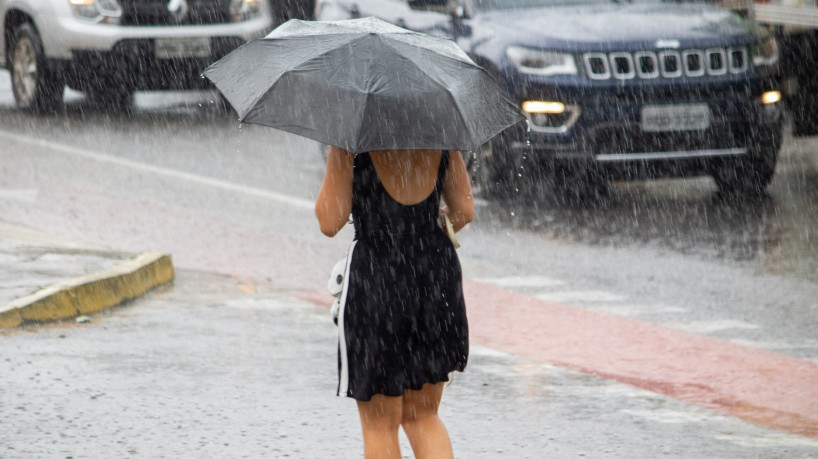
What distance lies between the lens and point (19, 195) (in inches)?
447

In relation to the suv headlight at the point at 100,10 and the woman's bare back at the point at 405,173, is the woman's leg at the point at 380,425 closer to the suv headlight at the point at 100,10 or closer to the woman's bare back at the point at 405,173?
the woman's bare back at the point at 405,173

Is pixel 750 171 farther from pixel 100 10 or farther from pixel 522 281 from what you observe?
pixel 100 10

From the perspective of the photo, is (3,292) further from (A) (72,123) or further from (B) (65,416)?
(A) (72,123)

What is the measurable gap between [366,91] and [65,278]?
4174 millimetres

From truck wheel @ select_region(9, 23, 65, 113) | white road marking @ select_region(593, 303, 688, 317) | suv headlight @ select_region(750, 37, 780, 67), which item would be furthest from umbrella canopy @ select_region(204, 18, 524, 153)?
truck wheel @ select_region(9, 23, 65, 113)

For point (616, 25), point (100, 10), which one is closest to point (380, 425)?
point (616, 25)

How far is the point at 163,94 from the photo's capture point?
17.2 meters

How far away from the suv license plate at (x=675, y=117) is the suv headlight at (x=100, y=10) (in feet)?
20.0

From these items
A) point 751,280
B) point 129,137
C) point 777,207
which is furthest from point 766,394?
point 129,137

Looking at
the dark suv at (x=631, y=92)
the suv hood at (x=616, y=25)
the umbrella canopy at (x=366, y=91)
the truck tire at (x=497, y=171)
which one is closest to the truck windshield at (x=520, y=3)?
the suv hood at (x=616, y=25)

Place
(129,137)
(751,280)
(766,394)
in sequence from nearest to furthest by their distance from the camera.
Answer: (766,394) < (751,280) < (129,137)

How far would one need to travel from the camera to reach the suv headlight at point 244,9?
15.5 m

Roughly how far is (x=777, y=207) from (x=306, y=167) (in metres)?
3.89

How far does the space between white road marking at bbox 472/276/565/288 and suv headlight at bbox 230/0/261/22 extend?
708 cm
